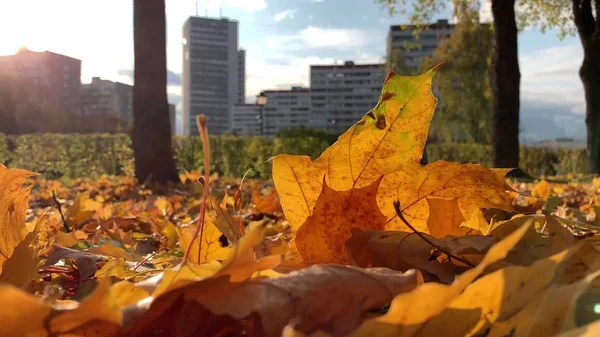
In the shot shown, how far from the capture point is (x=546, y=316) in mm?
333

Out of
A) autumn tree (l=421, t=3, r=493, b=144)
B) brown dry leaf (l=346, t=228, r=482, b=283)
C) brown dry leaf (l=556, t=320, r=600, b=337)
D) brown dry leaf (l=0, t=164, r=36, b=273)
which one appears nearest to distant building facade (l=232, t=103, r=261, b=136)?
autumn tree (l=421, t=3, r=493, b=144)

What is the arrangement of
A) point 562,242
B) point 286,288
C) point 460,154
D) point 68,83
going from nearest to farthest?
point 286,288
point 562,242
point 460,154
point 68,83

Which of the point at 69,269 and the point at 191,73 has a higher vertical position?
the point at 191,73

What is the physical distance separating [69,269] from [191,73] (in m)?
117

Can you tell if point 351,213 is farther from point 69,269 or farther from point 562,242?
point 69,269

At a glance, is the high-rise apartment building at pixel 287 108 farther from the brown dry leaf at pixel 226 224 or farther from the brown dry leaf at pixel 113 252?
the brown dry leaf at pixel 226 224

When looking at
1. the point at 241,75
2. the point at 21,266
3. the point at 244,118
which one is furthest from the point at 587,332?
the point at 241,75

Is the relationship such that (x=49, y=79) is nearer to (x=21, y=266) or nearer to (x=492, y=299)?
(x=21, y=266)

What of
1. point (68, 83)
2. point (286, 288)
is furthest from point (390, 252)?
point (68, 83)

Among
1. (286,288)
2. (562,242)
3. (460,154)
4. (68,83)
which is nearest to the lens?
(286,288)

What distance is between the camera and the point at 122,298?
1.31 ft

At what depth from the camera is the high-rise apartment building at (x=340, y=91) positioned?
308 feet

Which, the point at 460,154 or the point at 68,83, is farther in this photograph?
the point at 68,83

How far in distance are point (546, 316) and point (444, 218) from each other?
0.31 m
